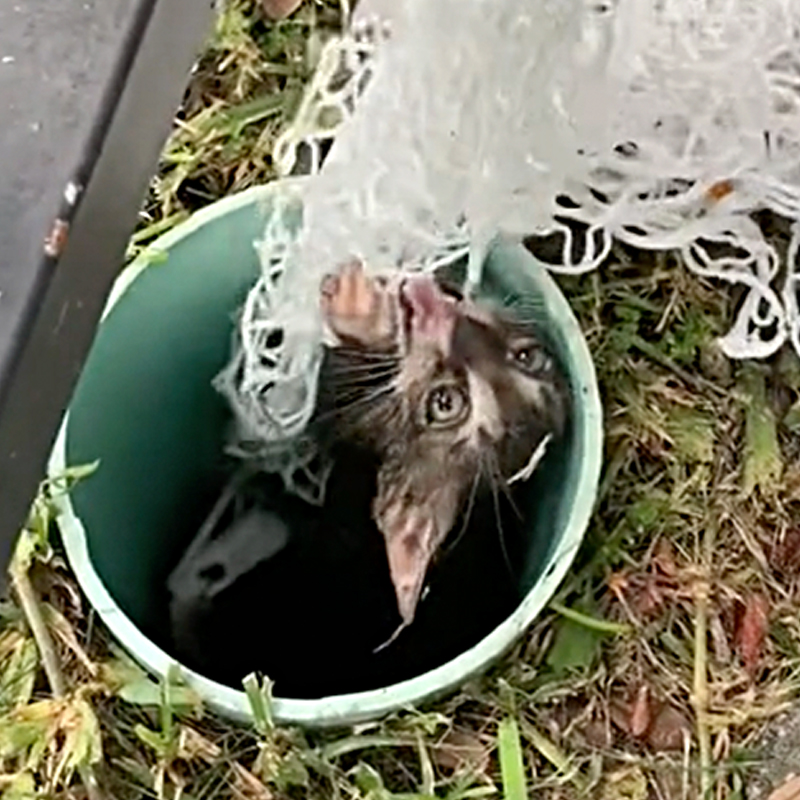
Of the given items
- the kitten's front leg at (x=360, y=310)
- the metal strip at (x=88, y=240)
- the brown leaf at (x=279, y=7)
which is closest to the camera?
the metal strip at (x=88, y=240)

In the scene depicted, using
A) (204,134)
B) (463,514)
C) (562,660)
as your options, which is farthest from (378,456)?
(204,134)

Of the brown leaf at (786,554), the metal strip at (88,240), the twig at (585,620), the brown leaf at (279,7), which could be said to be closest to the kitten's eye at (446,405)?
the twig at (585,620)

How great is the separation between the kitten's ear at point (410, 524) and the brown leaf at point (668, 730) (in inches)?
6.9

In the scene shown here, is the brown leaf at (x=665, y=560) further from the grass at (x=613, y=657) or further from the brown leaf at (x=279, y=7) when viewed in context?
the brown leaf at (x=279, y=7)

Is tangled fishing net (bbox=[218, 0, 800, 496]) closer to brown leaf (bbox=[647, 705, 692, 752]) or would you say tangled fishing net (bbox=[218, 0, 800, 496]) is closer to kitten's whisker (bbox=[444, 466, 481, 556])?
kitten's whisker (bbox=[444, 466, 481, 556])

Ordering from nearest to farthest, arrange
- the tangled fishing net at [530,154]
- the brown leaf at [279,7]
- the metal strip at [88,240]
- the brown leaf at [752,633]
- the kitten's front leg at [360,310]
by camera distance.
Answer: the metal strip at [88,240] → the tangled fishing net at [530,154] → the kitten's front leg at [360,310] → the brown leaf at [752,633] → the brown leaf at [279,7]

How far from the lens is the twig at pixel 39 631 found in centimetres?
112

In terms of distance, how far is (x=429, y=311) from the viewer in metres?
1.06

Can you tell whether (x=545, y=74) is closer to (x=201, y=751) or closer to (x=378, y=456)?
(x=378, y=456)

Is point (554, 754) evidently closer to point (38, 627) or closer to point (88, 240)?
point (38, 627)

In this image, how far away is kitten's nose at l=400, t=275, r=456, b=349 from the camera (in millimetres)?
1055

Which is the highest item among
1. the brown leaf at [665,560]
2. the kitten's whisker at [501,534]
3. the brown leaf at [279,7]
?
the brown leaf at [279,7]

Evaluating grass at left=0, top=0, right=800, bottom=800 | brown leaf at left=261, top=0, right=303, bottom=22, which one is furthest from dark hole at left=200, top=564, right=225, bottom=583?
brown leaf at left=261, top=0, right=303, bottom=22

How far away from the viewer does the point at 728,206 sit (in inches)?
44.6
